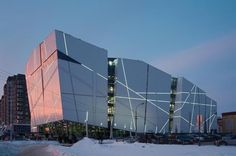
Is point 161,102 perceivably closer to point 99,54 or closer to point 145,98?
point 145,98

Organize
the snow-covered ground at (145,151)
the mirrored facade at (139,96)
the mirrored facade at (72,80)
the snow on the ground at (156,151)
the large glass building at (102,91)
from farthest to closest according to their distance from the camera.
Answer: the mirrored facade at (139,96) < the large glass building at (102,91) < the mirrored facade at (72,80) < the snow-covered ground at (145,151) < the snow on the ground at (156,151)

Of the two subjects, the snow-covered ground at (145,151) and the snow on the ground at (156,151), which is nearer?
the snow on the ground at (156,151)

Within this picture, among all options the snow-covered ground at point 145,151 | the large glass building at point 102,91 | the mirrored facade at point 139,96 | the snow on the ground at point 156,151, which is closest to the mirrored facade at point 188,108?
the large glass building at point 102,91

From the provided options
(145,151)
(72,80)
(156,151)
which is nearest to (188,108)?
(72,80)

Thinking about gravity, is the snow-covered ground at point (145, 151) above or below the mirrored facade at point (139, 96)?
below

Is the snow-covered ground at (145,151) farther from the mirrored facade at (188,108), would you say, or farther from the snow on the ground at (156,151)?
the mirrored facade at (188,108)

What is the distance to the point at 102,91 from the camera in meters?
111

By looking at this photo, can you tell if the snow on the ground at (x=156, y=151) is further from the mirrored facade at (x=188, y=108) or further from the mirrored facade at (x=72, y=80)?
the mirrored facade at (x=188, y=108)

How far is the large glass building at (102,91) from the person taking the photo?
341ft

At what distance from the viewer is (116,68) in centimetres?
11725

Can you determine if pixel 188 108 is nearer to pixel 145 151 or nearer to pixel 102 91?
pixel 102 91

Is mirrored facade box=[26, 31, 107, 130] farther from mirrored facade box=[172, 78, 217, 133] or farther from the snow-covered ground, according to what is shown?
→ the snow-covered ground

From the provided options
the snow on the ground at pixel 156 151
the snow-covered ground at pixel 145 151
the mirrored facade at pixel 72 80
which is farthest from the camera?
the mirrored facade at pixel 72 80

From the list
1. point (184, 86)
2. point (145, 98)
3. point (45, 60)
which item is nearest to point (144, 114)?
point (145, 98)
